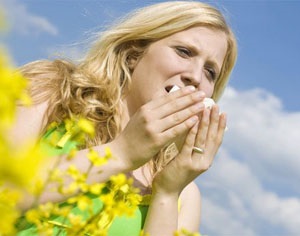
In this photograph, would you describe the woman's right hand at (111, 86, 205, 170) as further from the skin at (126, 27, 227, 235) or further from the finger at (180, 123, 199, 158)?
the finger at (180, 123, 199, 158)

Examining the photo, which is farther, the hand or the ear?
the ear

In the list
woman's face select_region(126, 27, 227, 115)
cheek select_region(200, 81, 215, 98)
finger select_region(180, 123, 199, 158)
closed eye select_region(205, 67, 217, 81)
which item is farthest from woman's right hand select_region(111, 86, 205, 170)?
closed eye select_region(205, 67, 217, 81)

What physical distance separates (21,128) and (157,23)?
3.39ft

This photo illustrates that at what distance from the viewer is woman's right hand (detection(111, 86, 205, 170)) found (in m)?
1.75

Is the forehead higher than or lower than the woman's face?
higher

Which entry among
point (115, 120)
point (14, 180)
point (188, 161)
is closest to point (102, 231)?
point (14, 180)

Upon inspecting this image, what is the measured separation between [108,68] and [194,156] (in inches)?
28.1

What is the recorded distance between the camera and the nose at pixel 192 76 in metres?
2.46

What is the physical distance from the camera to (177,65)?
245 centimetres

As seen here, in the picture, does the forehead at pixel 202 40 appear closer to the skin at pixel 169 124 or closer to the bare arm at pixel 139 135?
the skin at pixel 169 124

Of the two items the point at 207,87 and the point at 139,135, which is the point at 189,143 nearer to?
the point at 207,87

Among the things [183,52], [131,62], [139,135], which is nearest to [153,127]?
[139,135]

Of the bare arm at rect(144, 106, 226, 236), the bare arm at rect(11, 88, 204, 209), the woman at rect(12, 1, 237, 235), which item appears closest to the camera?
the bare arm at rect(11, 88, 204, 209)

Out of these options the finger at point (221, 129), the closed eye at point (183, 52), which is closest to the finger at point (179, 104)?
the finger at point (221, 129)
